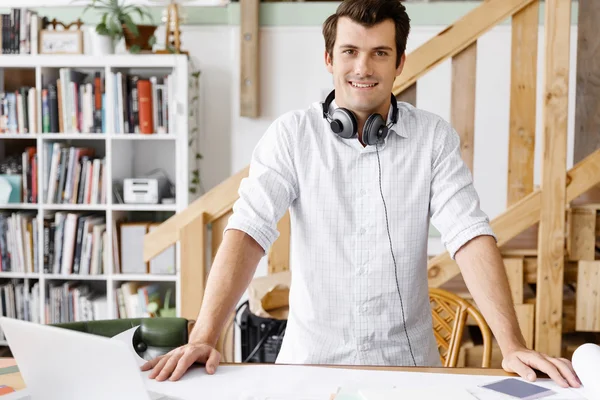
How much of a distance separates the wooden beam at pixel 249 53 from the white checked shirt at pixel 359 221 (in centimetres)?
258

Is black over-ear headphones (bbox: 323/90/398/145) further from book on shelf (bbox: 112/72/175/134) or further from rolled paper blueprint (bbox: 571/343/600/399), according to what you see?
book on shelf (bbox: 112/72/175/134)

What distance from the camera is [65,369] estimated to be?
104 cm

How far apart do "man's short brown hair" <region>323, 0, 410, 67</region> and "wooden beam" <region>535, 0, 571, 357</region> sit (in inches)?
41.6

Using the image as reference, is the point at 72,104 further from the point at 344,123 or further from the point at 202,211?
the point at 344,123

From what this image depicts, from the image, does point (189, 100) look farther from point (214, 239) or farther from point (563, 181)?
point (563, 181)

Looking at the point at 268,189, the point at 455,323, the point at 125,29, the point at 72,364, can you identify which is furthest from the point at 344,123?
the point at 125,29

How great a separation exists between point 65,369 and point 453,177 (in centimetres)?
A: 101

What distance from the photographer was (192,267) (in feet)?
9.14

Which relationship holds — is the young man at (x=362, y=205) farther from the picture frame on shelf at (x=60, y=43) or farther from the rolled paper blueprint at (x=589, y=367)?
the picture frame on shelf at (x=60, y=43)

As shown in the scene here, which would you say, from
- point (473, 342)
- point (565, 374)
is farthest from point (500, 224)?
point (565, 374)

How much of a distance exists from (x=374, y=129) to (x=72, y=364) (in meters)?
0.93

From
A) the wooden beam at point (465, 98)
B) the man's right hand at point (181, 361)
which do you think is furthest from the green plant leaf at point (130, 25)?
the man's right hand at point (181, 361)

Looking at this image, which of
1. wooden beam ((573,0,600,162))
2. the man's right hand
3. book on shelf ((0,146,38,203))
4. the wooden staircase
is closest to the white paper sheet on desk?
the man's right hand

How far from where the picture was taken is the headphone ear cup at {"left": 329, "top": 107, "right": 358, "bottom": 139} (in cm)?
170
